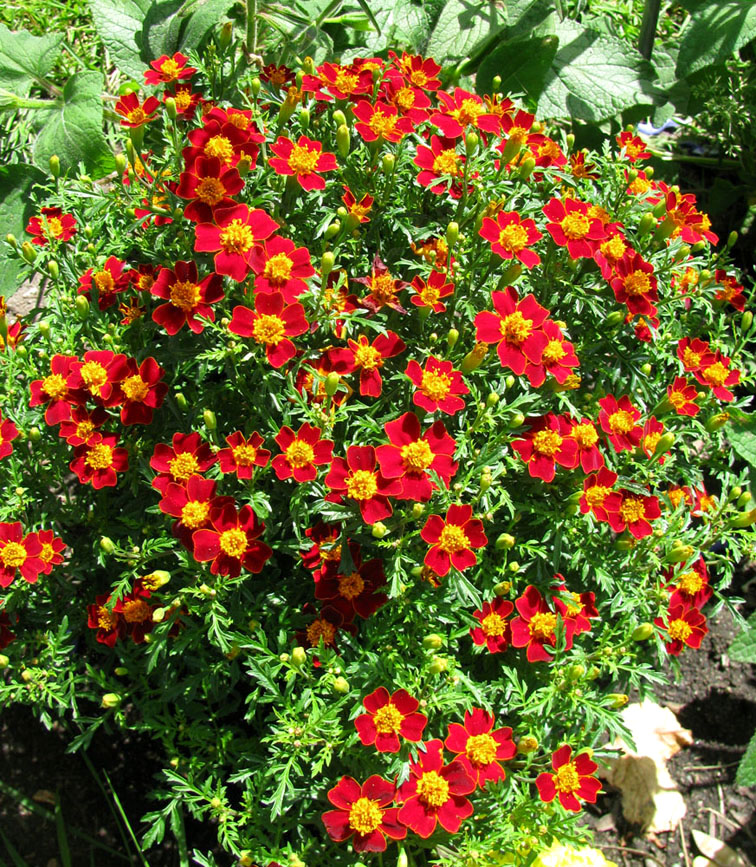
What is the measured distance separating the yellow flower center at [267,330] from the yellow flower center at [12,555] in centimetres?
76

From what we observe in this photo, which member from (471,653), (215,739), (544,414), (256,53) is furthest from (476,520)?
(256,53)

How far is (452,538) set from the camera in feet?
5.50

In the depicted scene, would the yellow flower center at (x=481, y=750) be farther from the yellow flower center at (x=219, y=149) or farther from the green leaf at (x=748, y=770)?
the yellow flower center at (x=219, y=149)

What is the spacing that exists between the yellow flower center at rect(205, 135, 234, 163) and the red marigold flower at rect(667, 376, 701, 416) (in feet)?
4.08

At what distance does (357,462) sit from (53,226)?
3.67 feet

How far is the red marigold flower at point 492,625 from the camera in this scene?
74.5 inches

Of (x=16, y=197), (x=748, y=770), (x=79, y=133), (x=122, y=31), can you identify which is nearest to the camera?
(x=748, y=770)

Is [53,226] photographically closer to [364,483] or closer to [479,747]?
[364,483]

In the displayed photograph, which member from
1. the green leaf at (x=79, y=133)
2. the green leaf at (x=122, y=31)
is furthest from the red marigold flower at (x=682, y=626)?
the green leaf at (x=122, y=31)

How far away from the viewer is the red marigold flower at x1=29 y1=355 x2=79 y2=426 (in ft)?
6.09

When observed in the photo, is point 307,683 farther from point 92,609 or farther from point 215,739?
point 92,609

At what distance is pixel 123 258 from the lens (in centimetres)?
229

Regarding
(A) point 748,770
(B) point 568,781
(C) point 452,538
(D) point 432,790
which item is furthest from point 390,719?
(A) point 748,770

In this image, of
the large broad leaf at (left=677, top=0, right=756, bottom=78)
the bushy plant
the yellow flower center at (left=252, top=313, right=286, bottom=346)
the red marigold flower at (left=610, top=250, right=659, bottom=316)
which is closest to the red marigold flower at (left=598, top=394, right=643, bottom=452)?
the bushy plant
